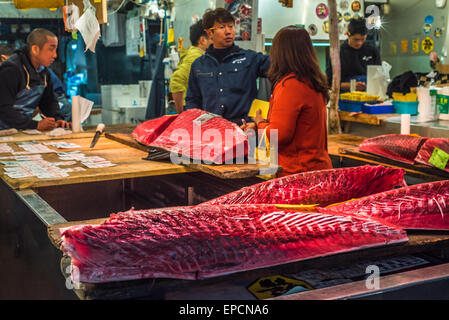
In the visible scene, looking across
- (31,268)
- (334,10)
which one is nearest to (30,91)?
(31,268)

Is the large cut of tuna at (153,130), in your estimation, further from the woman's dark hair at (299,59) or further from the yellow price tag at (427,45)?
the yellow price tag at (427,45)

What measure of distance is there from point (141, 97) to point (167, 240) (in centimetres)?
819

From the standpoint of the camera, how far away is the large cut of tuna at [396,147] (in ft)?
9.66

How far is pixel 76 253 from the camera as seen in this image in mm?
1165

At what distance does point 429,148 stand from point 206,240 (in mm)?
1999

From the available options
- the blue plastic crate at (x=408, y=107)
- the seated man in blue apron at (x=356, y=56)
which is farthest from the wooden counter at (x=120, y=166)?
the seated man in blue apron at (x=356, y=56)

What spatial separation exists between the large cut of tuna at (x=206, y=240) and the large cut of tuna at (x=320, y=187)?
30 cm

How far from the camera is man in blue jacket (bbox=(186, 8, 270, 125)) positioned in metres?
3.97

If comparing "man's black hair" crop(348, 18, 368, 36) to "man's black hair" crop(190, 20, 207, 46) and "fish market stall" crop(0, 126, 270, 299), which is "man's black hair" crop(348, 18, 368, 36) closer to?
"man's black hair" crop(190, 20, 207, 46)

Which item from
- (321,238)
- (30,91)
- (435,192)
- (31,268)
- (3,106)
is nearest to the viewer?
(321,238)

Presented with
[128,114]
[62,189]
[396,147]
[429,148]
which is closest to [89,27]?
[62,189]
